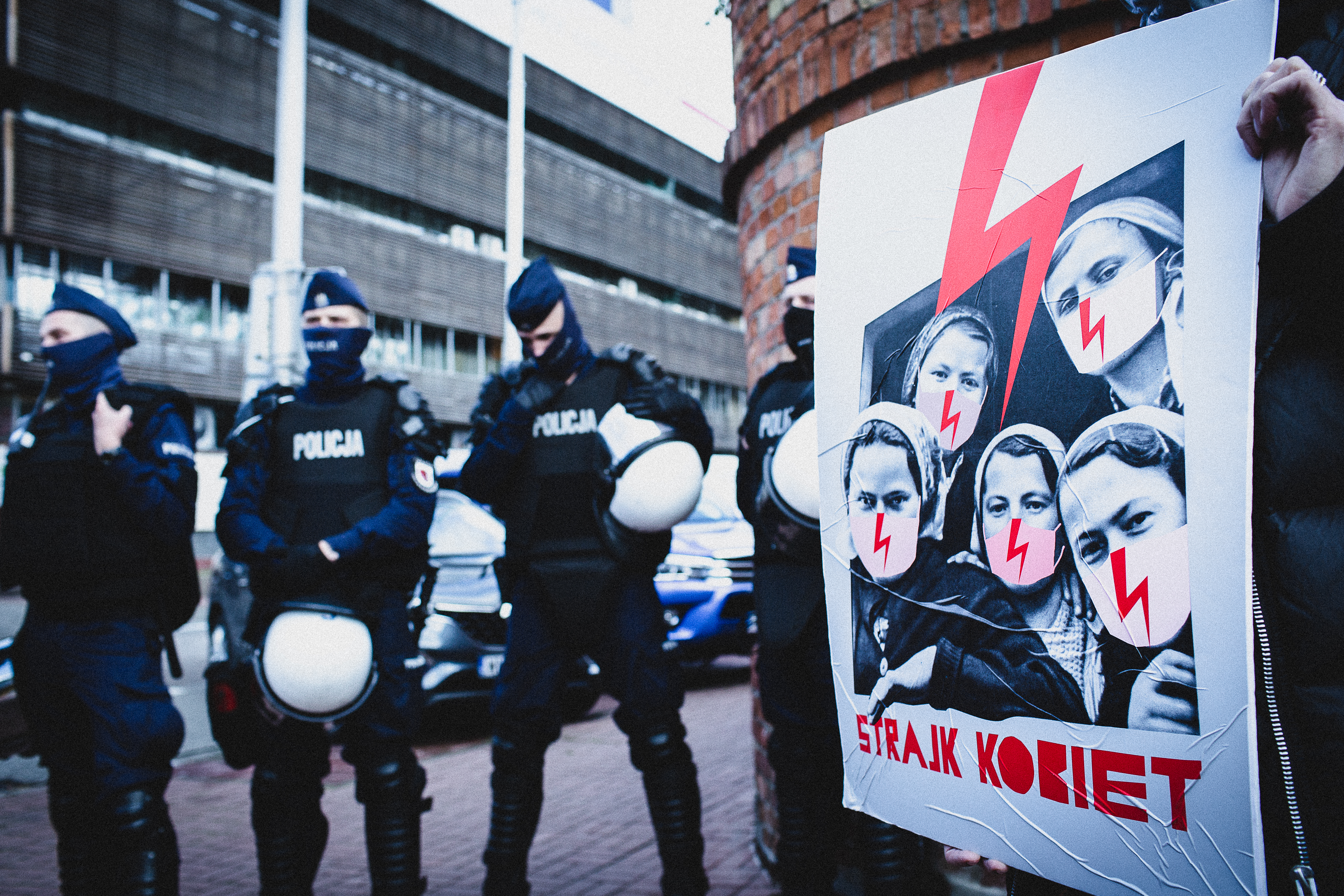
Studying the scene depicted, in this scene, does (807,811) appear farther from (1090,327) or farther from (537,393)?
(1090,327)

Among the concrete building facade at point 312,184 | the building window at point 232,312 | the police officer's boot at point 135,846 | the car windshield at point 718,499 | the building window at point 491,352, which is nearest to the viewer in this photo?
the police officer's boot at point 135,846

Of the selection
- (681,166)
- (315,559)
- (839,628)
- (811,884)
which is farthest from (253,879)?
(681,166)

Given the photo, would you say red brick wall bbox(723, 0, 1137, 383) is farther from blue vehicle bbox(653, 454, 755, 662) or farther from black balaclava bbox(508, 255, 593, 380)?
blue vehicle bbox(653, 454, 755, 662)

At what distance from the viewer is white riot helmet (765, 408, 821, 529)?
2.47 meters

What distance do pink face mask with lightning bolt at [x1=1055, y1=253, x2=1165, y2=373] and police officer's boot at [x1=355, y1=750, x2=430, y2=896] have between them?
2426 mm

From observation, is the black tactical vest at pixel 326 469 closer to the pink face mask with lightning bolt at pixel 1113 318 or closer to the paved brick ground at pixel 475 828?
the paved brick ground at pixel 475 828

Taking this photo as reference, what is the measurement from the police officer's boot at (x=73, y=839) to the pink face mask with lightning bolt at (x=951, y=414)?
2.71 m

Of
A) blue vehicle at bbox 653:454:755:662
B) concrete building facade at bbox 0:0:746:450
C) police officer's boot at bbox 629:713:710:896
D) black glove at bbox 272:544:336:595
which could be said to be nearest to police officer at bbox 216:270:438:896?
black glove at bbox 272:544:336:595

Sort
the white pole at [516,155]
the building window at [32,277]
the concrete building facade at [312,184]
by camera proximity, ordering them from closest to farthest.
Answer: the white pole at [516,155] < the building window at [32,277] < the concrete building facade at [312,184]

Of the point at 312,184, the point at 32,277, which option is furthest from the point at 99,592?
the point at 312,184

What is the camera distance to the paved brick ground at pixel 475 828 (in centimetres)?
339

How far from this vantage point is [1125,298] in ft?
3.43

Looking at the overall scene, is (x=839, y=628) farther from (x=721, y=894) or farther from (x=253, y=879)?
(x=253, y=879)

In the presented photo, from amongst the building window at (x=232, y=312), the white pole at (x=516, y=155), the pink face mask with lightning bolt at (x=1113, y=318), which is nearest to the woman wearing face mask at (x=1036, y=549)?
the pink face mask with lightning bolt at (x=1113, y=318)
